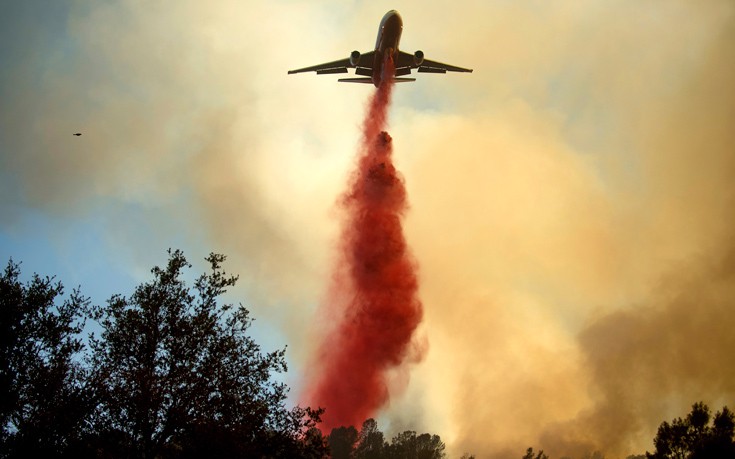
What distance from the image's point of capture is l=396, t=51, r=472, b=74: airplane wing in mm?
86812

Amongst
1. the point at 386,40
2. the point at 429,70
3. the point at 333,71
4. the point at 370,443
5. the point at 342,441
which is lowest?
the point at 342,441

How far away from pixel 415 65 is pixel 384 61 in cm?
550

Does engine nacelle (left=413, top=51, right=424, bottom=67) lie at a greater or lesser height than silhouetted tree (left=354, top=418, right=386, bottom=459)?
greater

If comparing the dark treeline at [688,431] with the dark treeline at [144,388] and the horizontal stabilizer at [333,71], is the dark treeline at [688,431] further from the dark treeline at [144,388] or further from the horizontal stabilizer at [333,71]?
the horizontal stabilizer at [333,71]

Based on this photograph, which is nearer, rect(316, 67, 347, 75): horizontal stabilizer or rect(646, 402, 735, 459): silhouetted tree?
rect(646, 402, 735, 459): silhouetted tree

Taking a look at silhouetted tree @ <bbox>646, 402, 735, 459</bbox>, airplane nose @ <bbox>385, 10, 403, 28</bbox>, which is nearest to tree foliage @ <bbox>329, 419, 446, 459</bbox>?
silhouetted tree @ <bbox>646, 402, 735, 459</bbox>

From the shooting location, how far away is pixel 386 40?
82688 mm

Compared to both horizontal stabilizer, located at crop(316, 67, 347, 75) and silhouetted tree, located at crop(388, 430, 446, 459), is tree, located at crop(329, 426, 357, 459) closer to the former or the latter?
silhouetted tree, located at crop(388, 430, 446, 459)

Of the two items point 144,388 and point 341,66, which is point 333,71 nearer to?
point 341,66

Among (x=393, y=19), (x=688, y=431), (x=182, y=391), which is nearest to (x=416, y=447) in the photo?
(x=688, y=431)

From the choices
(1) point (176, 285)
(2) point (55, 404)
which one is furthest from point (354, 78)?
(2) point (55, 404)

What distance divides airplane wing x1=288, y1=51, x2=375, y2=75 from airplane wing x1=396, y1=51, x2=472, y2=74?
15.3 ft

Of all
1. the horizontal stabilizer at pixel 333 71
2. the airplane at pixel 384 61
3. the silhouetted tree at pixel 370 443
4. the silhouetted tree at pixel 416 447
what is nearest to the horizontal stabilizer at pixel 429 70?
the airplane at pixel 384 61

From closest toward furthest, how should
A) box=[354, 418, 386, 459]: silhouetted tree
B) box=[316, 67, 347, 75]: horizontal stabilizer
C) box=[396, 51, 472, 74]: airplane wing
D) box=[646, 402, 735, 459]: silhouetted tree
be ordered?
box=[646, 402, 735, 459]: silhouetted tree
box=[396, 51, 472, 74]: airplane wing
box=[316, 67, 347, 75]: horizontal stabilizer
box=[354, 418, 386, 459]: silhouetted tree
